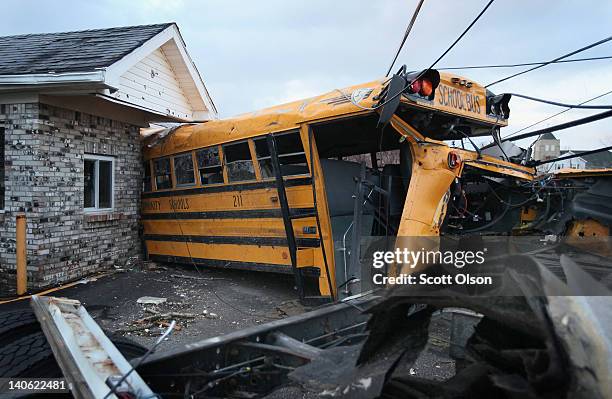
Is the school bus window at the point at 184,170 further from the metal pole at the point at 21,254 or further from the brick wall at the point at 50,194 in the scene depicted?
the metal pole at the point at 21,254

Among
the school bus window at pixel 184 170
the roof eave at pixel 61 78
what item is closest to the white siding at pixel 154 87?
the roof eave at pixel 61 78

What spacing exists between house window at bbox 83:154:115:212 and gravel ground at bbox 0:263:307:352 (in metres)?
1.27

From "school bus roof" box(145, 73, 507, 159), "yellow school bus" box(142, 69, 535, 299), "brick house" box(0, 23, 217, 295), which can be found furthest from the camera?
"brick house" box(0, 23, 217, 295)

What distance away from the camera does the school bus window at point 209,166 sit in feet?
22.9

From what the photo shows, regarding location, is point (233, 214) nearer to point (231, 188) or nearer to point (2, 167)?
point (231, 188)

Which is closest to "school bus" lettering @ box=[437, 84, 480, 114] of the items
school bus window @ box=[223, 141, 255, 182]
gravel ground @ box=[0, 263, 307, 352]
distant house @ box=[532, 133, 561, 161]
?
school bus window @ box=[223, 141, 255, 182]

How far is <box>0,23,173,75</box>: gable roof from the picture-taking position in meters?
6.52

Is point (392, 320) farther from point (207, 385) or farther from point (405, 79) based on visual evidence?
point (405, 79)

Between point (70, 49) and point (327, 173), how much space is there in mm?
5151

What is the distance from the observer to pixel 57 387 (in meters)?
1.87

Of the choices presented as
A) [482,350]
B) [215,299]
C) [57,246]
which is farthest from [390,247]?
[57,246]

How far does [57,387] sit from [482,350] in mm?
1675

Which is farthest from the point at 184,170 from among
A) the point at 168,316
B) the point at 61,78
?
the point at 168,316

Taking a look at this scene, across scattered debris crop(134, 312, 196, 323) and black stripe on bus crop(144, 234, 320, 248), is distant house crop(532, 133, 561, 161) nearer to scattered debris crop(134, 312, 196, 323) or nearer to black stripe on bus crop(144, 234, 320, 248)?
black stripe on bus crop(144, 234, 320, 248)
